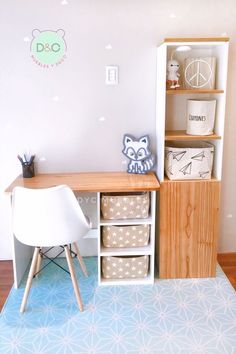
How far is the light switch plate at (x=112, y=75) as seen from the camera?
2471mm

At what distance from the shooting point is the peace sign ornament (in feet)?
7.65

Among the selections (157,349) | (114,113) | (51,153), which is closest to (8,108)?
(51,153)

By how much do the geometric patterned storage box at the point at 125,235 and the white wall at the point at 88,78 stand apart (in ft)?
1.75

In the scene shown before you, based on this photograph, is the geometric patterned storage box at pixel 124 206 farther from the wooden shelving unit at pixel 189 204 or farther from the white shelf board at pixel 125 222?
the wooden shelving unit at pixel 189 204

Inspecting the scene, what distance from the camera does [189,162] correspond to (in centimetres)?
235

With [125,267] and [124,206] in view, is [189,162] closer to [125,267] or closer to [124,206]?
[124,206]

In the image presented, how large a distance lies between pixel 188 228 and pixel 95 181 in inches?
29.4

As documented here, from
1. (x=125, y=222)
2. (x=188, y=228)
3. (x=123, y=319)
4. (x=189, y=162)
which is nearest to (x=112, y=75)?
(x=189, y=162)

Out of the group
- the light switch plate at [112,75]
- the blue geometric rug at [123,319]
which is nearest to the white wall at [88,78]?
the light switch plate at [112,75]

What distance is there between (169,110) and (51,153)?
968 millimetres

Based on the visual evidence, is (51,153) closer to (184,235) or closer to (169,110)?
(169,110)

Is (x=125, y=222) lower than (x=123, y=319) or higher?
higher

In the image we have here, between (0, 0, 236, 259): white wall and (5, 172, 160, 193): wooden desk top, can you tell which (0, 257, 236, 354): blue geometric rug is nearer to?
(5, 172, 160, 193): wooden desk top

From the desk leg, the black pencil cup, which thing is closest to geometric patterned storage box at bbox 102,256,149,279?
the desk leg
